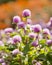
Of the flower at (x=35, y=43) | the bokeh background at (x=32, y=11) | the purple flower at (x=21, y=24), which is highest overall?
the bokeh background at (x=32, y=11)

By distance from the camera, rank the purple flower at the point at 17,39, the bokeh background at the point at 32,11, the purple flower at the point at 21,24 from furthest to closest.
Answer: the bokeh background at the point at 32,11 < the purple flower at the point at 21,24 < the purple flower at the point at 17,39

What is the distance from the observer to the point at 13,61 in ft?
8.22

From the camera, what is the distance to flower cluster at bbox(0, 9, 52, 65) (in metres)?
2.49

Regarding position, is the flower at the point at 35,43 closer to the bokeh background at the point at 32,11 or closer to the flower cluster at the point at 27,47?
the flower cluster at the point at 27,47

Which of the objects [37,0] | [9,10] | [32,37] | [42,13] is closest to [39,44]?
[32,37]

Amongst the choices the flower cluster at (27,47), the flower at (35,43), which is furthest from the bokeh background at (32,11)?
the flower at (35,43)

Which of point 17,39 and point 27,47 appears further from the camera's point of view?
point 27,47

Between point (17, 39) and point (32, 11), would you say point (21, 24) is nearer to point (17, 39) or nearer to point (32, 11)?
point (17, 39)

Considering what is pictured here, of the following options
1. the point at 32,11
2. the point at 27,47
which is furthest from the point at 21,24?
the point at 32,11

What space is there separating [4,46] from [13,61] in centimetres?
17

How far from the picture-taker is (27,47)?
8.38 feet

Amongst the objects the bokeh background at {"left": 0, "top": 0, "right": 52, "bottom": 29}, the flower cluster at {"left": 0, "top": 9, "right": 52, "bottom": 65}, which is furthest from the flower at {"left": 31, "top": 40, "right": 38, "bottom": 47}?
the bokeh background at {"left": 0, "top": 0, "right": 52, "bottom": 29}

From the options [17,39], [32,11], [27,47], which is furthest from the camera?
[32,11]

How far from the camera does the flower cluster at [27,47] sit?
2492 mm
